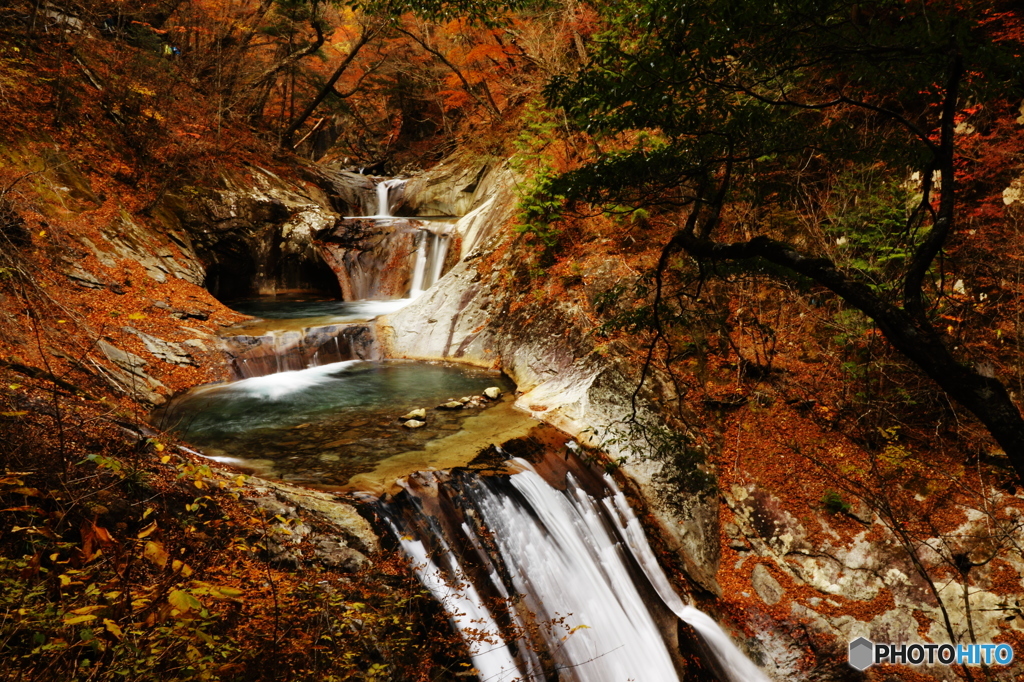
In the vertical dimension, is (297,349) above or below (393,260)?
below

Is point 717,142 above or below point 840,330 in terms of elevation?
above

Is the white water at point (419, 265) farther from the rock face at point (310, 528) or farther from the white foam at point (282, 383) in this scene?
the rock face at point (310, 528)

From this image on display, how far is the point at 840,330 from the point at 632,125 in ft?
19.5

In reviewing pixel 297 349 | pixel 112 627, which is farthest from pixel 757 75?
pixel 297 349

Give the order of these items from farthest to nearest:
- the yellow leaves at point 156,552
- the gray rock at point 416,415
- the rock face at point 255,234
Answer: the rock face at point 255,234 < the gray rock at point 416,415 < the yellow leaves at point 156,552

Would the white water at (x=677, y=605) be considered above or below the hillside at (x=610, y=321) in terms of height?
below

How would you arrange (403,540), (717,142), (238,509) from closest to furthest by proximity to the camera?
(717,142)
(238,509)
(403,540)

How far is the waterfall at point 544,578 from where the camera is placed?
193 inches

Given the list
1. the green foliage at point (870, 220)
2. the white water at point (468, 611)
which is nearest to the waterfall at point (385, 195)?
the green foliage at point (870, 220)

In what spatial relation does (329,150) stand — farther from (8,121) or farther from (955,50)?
(955,50)

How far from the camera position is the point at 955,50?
→ 108 inches

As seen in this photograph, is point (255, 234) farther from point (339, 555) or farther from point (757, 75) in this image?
point (757, 75)

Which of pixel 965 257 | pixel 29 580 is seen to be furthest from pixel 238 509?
pixel 965 257

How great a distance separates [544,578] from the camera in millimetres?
5508
